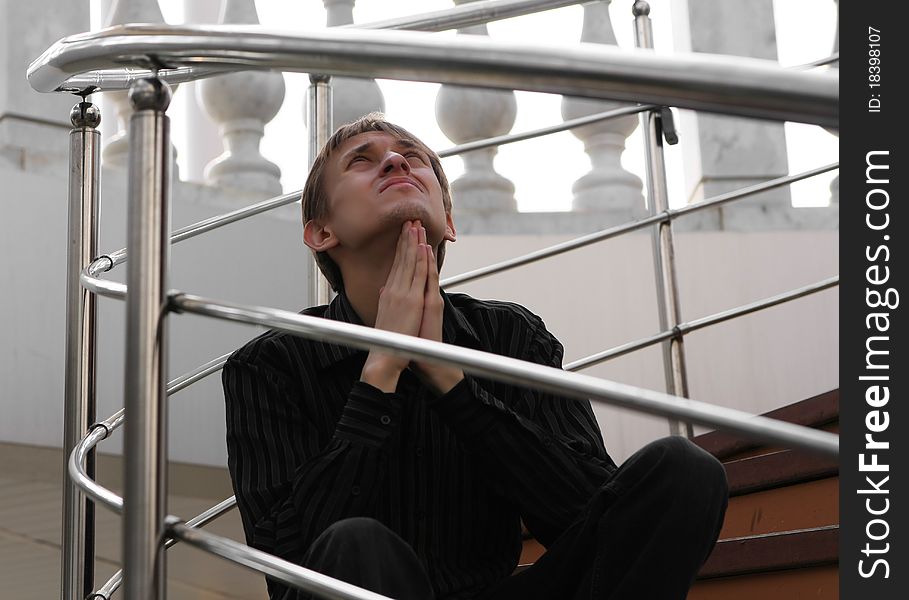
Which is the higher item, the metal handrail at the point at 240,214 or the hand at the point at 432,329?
the metal handrail at the point at 240,214

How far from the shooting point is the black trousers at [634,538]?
840 millimetres

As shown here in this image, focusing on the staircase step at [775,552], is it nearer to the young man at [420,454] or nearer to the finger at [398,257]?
the young man at [420,454]

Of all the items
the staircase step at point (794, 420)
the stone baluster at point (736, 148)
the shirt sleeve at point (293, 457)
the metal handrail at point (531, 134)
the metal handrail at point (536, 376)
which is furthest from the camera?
the stone baluster at point (736, 148)

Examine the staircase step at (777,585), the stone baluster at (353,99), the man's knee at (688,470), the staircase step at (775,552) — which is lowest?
the staircase step at (777,585)

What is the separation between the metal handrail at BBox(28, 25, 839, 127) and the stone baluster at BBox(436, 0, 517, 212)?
1.29 metres

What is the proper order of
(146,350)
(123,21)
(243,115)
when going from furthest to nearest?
(243,115) < (123,21) < (146,350)

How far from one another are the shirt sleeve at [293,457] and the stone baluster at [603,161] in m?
1.29

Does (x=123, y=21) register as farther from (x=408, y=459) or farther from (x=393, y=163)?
(x=408, y=459)

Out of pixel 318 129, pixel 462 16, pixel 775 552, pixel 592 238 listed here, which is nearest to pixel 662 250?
pixel 592 238

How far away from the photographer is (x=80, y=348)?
49.6 inches

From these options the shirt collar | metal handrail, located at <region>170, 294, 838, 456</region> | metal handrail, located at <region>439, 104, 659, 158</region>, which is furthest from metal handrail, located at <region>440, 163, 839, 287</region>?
metal handrail, located at <region>170, 294, 838, 456</region>

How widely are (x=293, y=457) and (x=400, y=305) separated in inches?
6.7

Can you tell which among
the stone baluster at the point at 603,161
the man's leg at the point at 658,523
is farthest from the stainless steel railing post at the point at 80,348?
the stone baluster at the point at 603,161

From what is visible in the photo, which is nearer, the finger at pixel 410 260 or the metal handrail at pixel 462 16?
the finger at pixel 410 260
